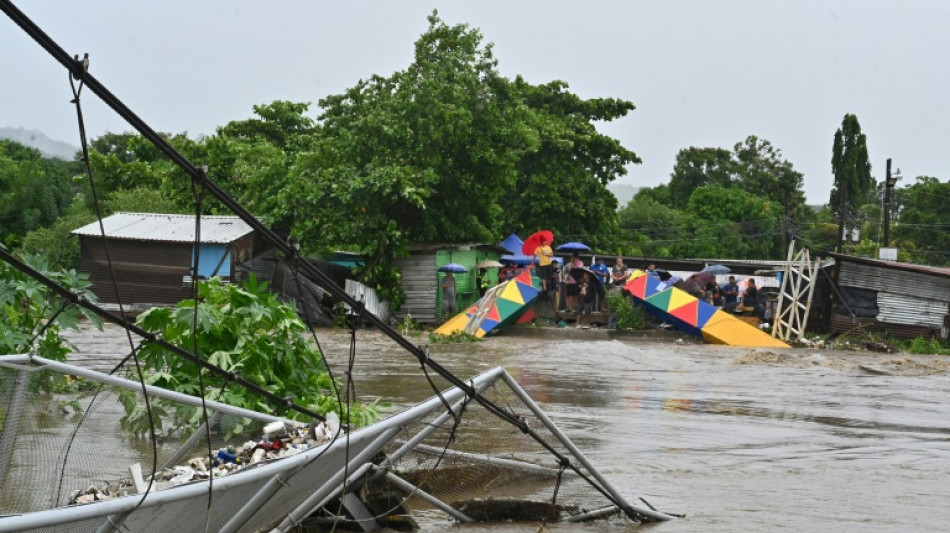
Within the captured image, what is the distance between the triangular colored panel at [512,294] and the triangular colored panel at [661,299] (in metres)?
3.01

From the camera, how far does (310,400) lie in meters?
9.16

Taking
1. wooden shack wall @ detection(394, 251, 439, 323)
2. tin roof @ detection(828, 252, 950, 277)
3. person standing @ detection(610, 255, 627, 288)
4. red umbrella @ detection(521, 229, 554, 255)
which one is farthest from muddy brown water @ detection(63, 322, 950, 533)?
red umbrella @ detection(521, 229, 554, 255)

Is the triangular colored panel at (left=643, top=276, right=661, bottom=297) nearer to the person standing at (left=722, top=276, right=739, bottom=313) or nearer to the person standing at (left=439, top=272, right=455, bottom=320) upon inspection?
the person standing at (left=722, top=276, right=739, bottom=313)

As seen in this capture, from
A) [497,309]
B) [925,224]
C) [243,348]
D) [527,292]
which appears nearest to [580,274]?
[527,292]

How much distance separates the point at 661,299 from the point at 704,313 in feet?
3.49

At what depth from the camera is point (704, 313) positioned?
Result: 25.8m

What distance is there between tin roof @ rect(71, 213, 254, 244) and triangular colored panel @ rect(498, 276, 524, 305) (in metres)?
6.48

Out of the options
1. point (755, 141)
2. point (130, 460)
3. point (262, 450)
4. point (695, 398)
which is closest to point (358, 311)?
point (262, 450)

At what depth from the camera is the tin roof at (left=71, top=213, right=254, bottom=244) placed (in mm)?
27375

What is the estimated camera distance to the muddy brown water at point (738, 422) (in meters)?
8.88

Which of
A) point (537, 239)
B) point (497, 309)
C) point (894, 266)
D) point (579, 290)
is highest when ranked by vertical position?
point (537, 239)

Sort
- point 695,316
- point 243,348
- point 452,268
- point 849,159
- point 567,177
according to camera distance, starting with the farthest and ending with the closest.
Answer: point 849,159 < point 567,177 < point 452,268 < point 695,316 < point 243,348

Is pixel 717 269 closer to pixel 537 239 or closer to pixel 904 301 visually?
pixel 537 239

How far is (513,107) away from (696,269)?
1049 cm
